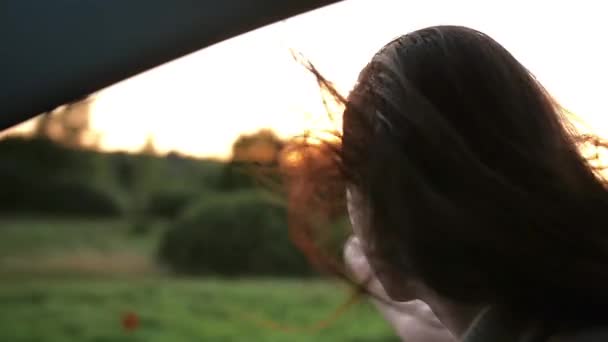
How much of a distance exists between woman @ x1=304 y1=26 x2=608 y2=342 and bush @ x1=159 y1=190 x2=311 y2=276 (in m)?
1.02

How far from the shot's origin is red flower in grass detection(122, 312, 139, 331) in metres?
2.00

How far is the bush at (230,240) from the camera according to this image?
1.91 m

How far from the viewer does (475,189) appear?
82cm

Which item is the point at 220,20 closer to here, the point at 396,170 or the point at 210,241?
the point at 396,170

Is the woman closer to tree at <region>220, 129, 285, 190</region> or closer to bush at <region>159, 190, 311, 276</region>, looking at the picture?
tree at <region>220, 129, 285, 190</region>

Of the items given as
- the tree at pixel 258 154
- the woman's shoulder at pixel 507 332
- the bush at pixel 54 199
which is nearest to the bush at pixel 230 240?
the bush at pixel 54 199

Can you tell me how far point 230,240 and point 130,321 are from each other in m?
0.29

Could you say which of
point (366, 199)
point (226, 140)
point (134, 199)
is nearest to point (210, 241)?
point (134, 199)

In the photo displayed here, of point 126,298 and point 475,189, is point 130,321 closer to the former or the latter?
point 126,298

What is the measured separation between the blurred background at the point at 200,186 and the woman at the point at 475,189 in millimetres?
128

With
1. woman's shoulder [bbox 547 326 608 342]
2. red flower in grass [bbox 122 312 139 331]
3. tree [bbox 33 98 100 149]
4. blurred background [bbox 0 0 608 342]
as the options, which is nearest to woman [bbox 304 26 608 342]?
woman's shoulder [bbox 547 326 608 342]

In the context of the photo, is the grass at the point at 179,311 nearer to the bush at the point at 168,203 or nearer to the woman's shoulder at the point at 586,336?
the bush at the point at 168,203

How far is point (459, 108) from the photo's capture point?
2.72 feet

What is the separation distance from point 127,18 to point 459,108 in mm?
468
